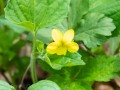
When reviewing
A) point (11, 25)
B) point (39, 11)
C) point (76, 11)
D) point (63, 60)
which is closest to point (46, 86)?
point (63, 60)

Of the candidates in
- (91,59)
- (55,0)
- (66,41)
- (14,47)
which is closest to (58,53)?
(66,41)

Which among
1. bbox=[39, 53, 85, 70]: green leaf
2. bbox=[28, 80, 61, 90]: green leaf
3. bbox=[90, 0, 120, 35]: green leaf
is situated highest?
bbox=[90, 0, 120, 35]: green leaf

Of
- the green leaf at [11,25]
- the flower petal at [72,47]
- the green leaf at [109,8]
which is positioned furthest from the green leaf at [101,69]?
the green leaf at [11,25]

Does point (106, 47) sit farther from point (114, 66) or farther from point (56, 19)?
point (56, 19)

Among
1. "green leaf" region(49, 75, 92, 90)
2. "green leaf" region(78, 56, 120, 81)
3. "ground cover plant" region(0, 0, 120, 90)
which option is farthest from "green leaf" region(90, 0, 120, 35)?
"green leaf" region(49, 75, 92, 90)

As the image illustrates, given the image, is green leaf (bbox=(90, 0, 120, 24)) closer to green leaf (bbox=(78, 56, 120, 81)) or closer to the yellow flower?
green leaf (bbox=(78, 56, 120, 81))

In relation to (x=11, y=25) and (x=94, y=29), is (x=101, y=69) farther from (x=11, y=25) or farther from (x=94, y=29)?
(x=11, y=25)

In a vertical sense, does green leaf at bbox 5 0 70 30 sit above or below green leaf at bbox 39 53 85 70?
above
